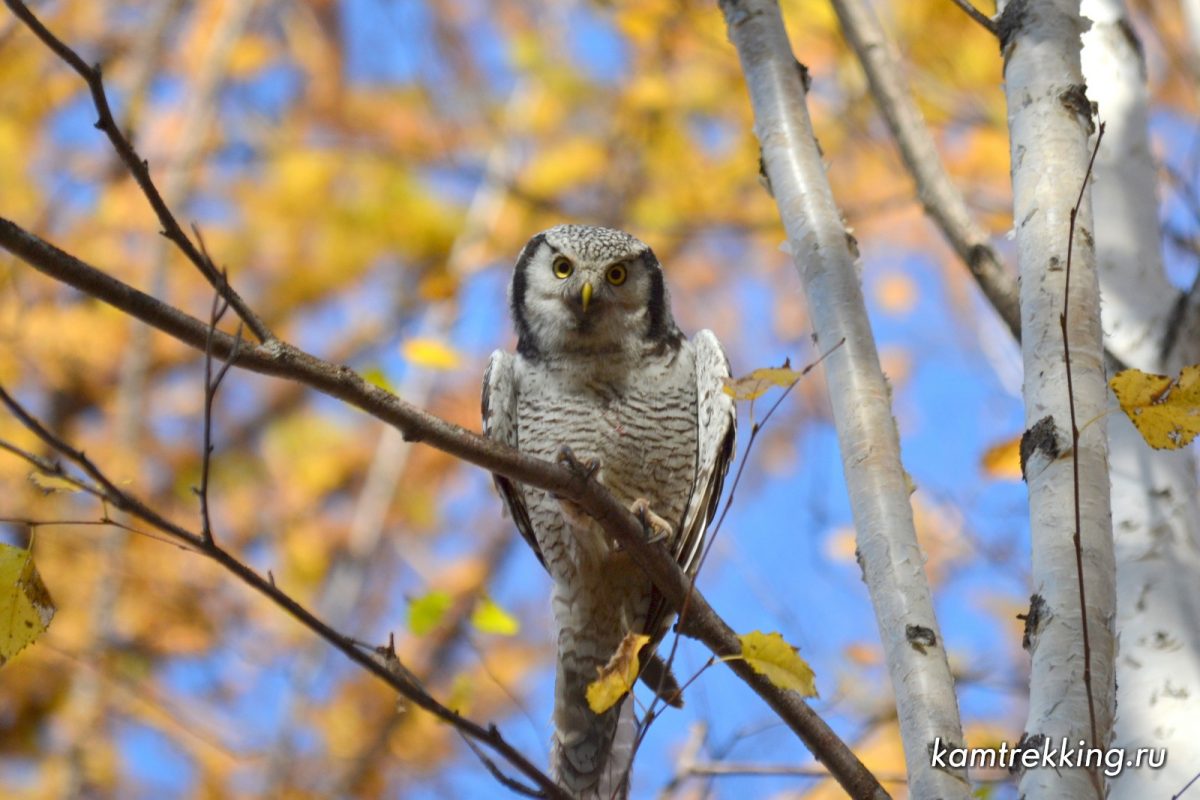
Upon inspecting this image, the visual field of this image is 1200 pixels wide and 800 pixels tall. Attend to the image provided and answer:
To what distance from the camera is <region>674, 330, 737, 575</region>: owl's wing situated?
13.5ft

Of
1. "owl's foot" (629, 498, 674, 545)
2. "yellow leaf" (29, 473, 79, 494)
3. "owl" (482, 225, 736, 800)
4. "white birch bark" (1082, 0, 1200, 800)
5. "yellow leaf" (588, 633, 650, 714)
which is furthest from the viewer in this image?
"owl" (482, 225, 736, 800)

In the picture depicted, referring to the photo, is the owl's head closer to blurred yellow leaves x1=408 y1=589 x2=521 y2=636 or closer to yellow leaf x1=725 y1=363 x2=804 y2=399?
blurred yellow leaves x1=408 y1=589 x2=521 y2=636

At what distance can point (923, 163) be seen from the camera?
3.27 m

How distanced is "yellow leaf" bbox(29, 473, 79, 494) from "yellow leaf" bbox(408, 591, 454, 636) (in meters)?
1.27

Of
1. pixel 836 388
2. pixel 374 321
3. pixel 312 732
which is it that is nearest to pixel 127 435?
pixel 312 732

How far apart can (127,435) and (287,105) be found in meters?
4.37

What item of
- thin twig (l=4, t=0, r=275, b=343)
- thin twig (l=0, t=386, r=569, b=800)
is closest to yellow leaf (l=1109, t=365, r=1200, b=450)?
thin twig (l=0, t=386, r=569, b=800)

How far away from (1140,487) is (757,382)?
1106 millimetres

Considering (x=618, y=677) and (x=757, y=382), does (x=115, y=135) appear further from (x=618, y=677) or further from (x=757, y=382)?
(x=618, y=677)

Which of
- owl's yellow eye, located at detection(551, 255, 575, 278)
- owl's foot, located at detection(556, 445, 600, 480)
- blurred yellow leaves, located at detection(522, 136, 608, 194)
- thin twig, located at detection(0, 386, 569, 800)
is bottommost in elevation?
thin twig, located at detection(0, 386, 569, 800)

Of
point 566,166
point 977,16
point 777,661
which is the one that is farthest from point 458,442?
point 566,166

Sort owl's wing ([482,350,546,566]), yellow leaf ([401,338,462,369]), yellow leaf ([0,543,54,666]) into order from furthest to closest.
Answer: owl's wing ([482,350,546,566]) → yellow leaf ([401,338,462,369]) → yellow leaf ([0,543,54,666])

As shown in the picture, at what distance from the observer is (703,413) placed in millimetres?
4199

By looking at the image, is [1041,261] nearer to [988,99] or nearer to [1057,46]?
[1057,46]
